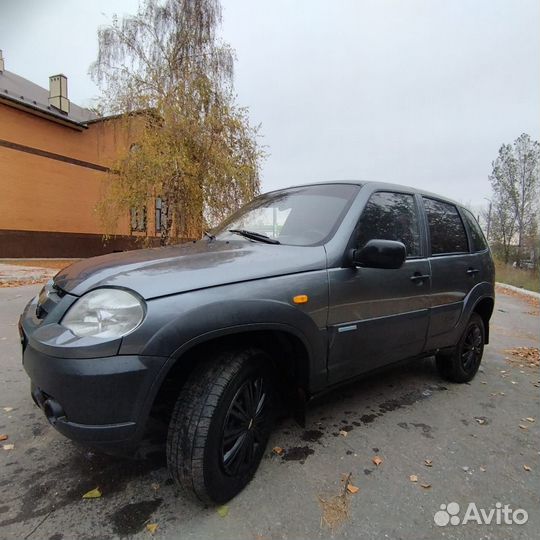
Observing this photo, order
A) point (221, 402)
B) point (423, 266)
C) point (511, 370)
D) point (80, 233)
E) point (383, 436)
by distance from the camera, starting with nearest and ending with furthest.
Answer: point (221, 402) < point (383, 436) < point (423, 266) < point (511, 370) < point (80, 233)

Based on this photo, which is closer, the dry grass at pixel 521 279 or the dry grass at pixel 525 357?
the dry grass at pixel 525 357

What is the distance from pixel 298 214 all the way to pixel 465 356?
2.39 m

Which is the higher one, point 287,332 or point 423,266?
point 423,266

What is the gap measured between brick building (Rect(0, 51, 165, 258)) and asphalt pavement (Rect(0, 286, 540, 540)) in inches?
523

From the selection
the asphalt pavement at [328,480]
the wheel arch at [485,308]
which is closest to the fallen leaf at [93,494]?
the asphalt pavement at [328,480]

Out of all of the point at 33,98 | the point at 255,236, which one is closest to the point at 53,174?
the point at 33,98

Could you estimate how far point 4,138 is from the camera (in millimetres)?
16031

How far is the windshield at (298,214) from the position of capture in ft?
8.77

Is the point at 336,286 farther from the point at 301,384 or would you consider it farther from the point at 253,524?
the point at 253,524

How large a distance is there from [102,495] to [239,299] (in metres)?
1.29

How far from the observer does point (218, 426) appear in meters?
1.91

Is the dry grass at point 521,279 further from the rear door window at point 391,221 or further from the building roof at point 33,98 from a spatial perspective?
the building roof at point 33,98

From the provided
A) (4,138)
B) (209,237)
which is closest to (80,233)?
(4,138)

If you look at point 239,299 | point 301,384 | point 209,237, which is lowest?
point 301,384
